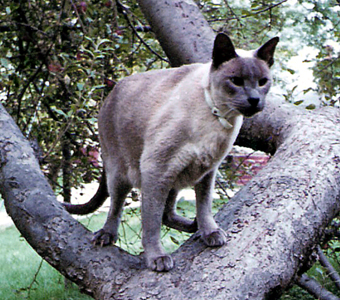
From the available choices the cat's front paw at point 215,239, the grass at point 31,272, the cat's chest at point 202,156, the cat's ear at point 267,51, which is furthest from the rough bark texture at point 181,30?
the cat's front paw at point 215,239

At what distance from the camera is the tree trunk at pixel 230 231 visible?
142 centimetres

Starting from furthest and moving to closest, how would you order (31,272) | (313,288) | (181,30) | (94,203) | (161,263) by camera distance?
(31,272), (313,288), (181,30), (94,203), (161,263)

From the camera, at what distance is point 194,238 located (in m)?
1.74

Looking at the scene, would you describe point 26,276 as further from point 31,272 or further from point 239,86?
point 239,86

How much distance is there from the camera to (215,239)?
158 cm

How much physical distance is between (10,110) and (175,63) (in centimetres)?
123

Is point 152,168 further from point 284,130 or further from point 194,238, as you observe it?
point 284,130

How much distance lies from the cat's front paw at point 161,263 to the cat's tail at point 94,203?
27.7 inches

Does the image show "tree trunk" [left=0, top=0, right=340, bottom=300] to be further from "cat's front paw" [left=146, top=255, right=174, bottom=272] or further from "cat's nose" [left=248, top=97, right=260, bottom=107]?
"cat's nose" [left=248, top=97, right=260, bottom=107]

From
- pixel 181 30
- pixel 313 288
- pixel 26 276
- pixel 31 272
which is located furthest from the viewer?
pixel 31 272

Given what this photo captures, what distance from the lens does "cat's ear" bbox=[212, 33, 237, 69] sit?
66.2 inches

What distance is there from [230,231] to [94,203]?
878 mm

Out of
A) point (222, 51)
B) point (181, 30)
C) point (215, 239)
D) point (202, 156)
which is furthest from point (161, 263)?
point (181, 30)

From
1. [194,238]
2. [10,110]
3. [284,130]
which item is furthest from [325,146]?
[10,110]
